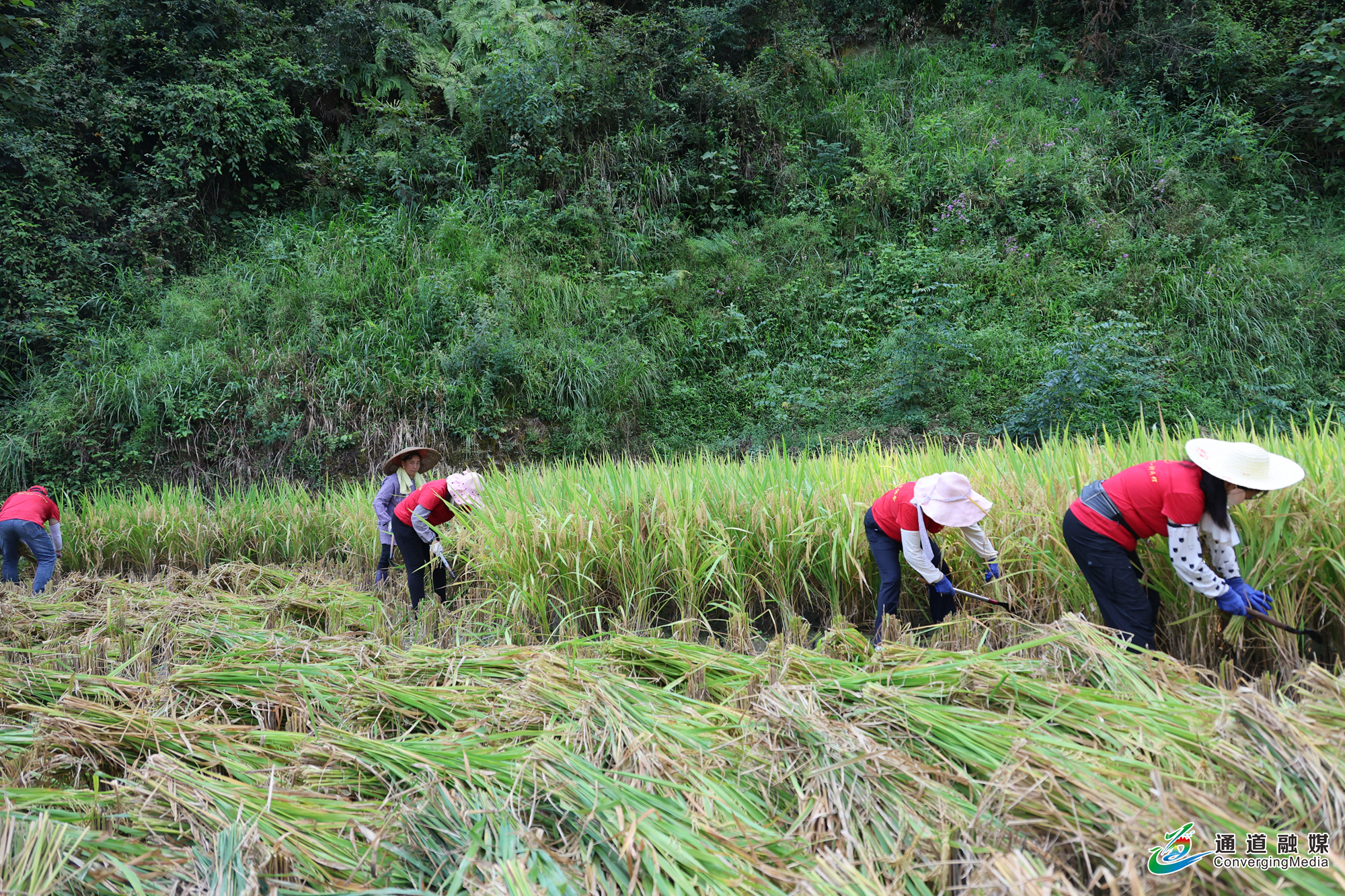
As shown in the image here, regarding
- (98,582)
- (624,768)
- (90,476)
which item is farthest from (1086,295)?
(90,476)

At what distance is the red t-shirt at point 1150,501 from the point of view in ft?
7.59

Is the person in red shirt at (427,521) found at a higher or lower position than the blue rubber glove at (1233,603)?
lower

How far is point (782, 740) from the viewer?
6.06 ft

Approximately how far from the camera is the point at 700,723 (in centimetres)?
201

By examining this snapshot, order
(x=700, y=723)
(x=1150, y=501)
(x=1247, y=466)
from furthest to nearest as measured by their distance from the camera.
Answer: (x=1150, y=501)
(x=1247, y=466)
(x=700, y=723)

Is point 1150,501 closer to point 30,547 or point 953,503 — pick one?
point 953,503

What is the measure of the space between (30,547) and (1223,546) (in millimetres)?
7487

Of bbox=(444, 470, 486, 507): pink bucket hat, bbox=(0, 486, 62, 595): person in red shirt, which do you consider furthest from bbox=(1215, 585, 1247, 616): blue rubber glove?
bbox=(0, 486, 62, 595): person in red shirt

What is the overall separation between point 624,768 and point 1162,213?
381 inches

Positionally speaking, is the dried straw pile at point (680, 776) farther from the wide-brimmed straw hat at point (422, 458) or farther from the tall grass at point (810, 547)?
the wide-brimmed straw hat at point (422, 458)

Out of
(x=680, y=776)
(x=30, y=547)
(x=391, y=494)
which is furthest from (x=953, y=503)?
(x=30, y=547)

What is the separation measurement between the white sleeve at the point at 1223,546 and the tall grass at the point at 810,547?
178 millimetres

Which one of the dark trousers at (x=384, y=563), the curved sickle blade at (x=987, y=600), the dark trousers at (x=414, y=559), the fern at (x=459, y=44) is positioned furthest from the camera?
the fern at (x=459, y=44)

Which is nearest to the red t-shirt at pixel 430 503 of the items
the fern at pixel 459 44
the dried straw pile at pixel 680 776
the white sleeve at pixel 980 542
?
the dried straw pile at pixel 680 776
